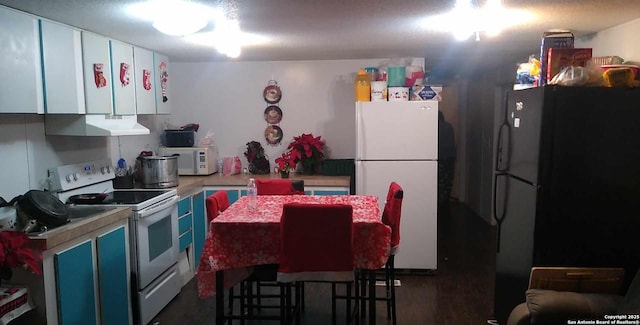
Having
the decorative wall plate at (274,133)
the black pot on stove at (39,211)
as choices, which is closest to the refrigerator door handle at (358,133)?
the decorative wall plate at (274,133)

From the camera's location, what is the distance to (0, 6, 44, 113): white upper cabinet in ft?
8.12

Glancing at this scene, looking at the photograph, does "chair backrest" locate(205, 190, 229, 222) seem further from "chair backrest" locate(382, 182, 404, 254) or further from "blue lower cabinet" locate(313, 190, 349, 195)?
"blue lower cabinet" locate(313, 190, 349, 195)

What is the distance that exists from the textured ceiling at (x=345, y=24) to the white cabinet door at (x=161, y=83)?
0.10 meters

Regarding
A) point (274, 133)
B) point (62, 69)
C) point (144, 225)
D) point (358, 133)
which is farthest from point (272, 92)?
point (62, 69)

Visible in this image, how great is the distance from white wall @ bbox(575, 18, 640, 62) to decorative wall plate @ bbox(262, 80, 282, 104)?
2859mm

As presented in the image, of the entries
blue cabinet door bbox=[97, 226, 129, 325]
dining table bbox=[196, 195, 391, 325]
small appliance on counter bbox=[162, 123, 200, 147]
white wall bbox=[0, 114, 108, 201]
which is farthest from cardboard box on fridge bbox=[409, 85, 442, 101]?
white wall bbox=[0, 114, 108, 201]

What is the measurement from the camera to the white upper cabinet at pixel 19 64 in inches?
97.4

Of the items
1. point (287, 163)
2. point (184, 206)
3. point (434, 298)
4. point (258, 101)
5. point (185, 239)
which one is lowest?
point (434, 298)

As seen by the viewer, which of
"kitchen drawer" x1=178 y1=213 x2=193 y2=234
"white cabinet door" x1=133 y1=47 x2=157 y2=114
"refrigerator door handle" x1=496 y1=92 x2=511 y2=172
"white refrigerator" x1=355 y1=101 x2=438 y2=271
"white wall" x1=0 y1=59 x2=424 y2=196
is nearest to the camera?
"refrigerator door handle" x1=496 y1=92 x2=511 y2=172

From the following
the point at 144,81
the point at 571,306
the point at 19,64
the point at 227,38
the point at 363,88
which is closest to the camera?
the point at 571,306

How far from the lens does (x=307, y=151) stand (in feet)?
15.0

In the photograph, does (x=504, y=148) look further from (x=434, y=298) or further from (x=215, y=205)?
(x=215, y=205)

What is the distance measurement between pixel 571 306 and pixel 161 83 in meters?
3.64

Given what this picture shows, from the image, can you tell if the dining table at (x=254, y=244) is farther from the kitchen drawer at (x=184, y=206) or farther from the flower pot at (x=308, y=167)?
the flower pot at (x=308, y=167)
